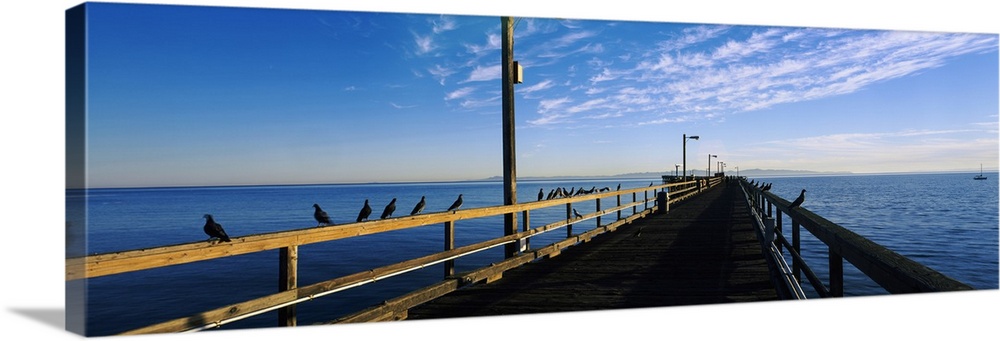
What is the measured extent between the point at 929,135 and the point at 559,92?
190 inches

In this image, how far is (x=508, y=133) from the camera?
23.3 ft

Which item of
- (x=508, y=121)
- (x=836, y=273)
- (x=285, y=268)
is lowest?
(x=836, y=273)

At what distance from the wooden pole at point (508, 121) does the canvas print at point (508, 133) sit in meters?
0.02

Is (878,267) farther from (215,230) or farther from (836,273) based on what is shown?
(215,230)

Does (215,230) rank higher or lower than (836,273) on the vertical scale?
higher

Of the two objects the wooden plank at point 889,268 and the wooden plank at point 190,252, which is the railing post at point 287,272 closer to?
the wooden plank at point 190,252

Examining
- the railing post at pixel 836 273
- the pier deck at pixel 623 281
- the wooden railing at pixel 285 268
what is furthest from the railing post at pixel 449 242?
the railing post at pixel 836 273

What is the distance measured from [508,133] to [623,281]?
2.15m

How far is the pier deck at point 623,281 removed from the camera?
4.98m

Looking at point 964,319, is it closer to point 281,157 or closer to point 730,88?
point 730,88

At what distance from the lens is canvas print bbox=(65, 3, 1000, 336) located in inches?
167

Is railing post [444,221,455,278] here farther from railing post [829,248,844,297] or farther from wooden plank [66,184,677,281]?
railing post [829,248,844,297]

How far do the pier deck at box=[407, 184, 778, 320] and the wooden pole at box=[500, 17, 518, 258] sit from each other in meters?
0.56

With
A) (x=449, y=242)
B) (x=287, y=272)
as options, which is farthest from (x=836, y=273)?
(x=287, y=272)
